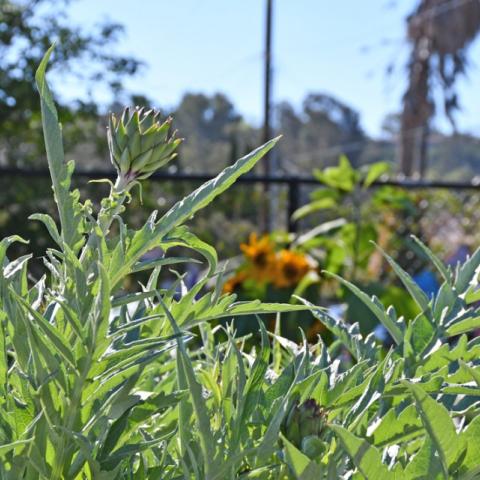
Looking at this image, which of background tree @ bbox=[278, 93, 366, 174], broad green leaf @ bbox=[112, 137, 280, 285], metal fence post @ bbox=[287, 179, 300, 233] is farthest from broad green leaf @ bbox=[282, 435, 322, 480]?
background tree @ bbox=[278, 93, 366, 174]

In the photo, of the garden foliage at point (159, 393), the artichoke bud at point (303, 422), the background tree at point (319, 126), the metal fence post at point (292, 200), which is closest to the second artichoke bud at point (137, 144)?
the garden foliage at point (159, 393)

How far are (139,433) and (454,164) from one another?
37.1 metres

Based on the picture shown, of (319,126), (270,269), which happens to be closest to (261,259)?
(270,269)

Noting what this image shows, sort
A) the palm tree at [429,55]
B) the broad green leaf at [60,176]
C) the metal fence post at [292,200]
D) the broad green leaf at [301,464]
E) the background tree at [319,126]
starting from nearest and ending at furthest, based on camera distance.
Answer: the broad green leaf at [301,464], the broad green leaf at [60,176], the metal fence post at [292,200], the palm tree at [429,55], the background tree at [319,126]

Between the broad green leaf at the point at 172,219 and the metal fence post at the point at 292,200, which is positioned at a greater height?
the broad green leaf at the point at 172,219

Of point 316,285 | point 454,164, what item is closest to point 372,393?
point 316,285

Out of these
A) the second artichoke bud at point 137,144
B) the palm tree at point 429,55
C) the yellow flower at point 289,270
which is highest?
the palm tree at point 429,55

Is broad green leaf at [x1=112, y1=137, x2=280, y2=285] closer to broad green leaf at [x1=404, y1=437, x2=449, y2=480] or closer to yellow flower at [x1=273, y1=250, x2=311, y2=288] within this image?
broad green leaf at [x1=404, y1=437, x2=449, y2=480]

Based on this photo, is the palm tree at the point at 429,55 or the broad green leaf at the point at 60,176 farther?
the palm tree at the point at 429,55

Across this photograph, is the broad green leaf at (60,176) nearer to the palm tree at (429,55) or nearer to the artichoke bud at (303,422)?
the artichoke bud at (303,422)

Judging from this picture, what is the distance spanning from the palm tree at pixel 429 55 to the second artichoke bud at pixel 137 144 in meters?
15.9

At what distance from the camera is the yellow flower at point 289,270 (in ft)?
8.21

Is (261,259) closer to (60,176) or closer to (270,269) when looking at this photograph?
(270,269)

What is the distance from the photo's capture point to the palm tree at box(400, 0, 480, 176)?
16.3 meters
